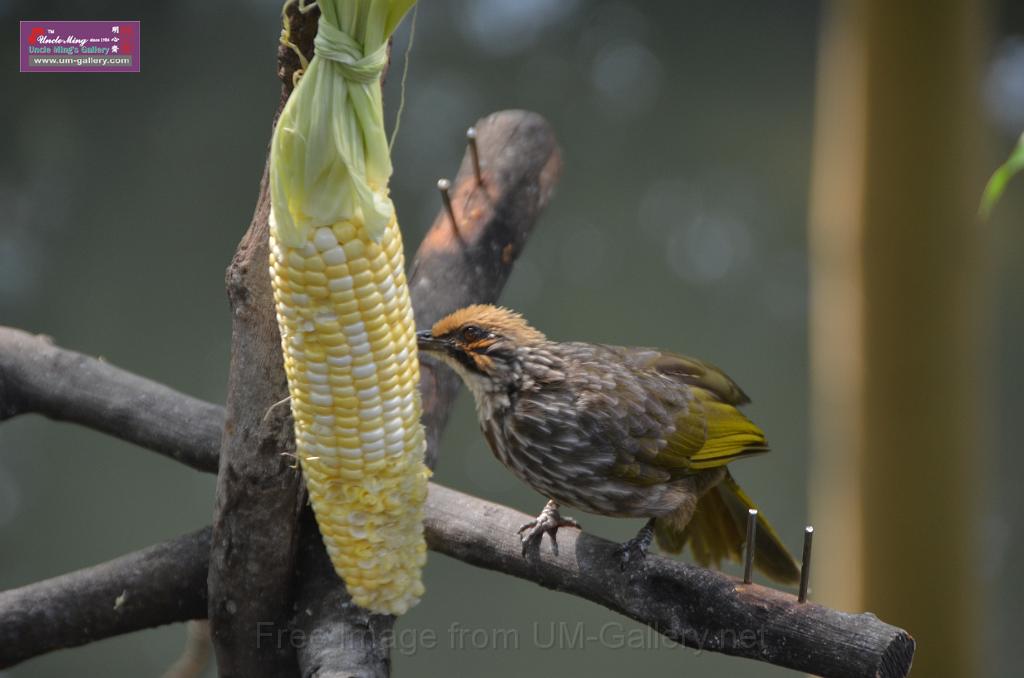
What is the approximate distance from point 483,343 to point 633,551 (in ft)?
1.34

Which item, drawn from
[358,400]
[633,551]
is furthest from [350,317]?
[633,551]

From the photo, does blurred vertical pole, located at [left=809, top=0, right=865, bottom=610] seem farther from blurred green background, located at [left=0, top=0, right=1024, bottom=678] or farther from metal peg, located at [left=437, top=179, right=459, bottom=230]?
metal peg, located at [left=437, top=179, right=459, bottom=230]

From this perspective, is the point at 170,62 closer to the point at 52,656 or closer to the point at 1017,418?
the point at 52,656

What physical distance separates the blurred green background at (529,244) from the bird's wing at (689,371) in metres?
2.02

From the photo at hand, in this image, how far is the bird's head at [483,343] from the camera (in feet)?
5.47

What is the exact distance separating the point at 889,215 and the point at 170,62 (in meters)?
2.45

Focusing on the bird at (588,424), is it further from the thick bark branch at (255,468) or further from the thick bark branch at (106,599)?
the thick bark branch at (106,599)

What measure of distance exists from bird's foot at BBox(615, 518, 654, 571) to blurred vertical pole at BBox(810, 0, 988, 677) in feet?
4.73

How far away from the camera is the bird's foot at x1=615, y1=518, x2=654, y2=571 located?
159 cm

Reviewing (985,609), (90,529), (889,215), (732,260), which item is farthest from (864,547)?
(90,529)

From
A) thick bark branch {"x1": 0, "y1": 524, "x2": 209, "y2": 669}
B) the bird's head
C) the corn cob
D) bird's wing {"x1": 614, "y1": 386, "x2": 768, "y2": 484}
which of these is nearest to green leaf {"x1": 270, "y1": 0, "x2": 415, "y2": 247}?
the corn cob

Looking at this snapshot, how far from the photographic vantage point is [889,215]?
2777mm

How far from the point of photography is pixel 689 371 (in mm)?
1820

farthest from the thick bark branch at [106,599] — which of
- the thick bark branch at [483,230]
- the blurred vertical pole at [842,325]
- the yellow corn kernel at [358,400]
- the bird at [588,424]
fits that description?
the blurred vertical pole at [842,325]
